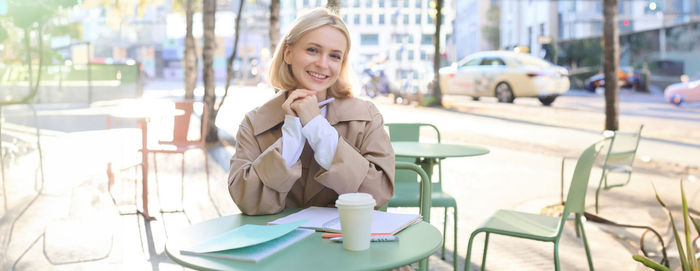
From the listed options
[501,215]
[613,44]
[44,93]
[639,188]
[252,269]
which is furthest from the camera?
[44,93]

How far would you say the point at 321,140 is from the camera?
7.77 ft

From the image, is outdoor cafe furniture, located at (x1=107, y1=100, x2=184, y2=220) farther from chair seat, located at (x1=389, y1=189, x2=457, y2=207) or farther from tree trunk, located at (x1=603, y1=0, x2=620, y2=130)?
tree trunk, located at (x1=603, y1=0, x2=620, y2=130)

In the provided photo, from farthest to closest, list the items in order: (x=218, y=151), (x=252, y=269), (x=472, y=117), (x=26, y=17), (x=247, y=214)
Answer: (x=472, y=117) → (x=218, y=151) → (x=26, y=17) → (x=247, y=214) → (x=252, y=269)

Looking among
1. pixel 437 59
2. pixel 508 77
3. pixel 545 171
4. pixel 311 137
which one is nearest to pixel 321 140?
pixel 311 137

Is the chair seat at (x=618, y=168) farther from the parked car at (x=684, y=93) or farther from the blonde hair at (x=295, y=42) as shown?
the parked car at (x=684, y=93)

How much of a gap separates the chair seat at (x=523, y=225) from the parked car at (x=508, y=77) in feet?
62.8

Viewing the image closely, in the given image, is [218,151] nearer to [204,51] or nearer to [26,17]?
[204,51]

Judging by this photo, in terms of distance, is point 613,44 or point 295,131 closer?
point 295,131

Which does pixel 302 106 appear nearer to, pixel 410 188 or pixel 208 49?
pixel 410 188

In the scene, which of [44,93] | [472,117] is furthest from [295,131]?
[44,93]

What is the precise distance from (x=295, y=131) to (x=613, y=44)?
8.44 meters

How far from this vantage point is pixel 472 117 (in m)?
17.7

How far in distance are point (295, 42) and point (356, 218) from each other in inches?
38.0

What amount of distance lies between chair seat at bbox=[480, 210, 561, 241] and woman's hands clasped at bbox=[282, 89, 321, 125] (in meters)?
A: 1.61
